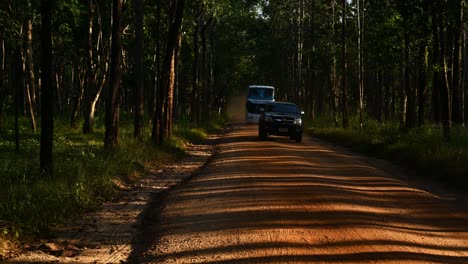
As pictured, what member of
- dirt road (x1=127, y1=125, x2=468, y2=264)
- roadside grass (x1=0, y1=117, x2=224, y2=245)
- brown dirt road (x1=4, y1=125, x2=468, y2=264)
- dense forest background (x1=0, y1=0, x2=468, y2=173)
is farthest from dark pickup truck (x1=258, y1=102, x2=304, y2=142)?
brown dirt road (x1=4, y1=125, x2=468, y2=264)

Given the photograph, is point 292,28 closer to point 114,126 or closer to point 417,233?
point 114,126

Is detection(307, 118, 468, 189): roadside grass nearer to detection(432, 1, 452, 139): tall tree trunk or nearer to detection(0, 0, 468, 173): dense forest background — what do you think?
detection(432, 1, 452, 139): tall tree trunk

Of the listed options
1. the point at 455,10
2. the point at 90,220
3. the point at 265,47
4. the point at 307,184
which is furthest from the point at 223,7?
the point at 265,47

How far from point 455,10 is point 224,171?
501 inches

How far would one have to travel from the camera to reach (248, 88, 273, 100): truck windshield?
45.1 metres

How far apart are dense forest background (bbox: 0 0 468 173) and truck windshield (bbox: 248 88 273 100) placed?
445 centimetres

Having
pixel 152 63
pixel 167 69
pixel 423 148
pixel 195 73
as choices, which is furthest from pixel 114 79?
pixel 152 63

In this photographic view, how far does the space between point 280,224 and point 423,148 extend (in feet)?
35.5

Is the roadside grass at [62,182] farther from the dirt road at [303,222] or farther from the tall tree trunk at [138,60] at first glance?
the tall tree trunk at [138,60]

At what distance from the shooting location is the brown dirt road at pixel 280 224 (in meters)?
6.27

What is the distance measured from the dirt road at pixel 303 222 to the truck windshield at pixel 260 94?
3208 cm

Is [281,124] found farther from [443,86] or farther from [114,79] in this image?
[114,79]

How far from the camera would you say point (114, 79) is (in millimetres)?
15570

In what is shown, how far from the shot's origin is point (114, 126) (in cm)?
1608
